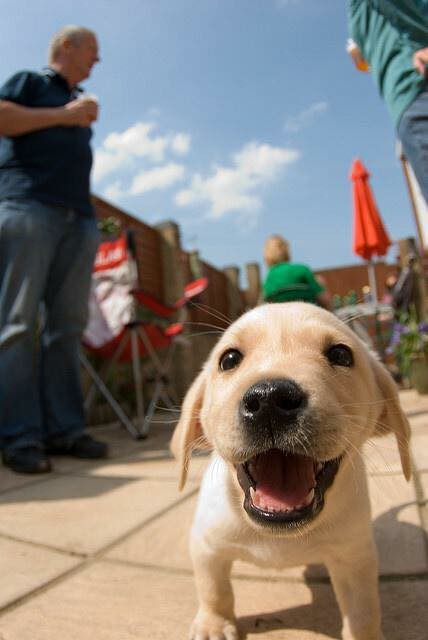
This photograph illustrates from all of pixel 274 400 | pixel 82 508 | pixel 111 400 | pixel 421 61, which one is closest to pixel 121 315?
pixel 111 400

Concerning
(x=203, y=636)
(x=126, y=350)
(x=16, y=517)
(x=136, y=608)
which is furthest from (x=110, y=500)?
(x=126, y=350)

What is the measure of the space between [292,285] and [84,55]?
250 centimetres

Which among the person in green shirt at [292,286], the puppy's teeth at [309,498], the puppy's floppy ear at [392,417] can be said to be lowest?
the puppy's teeth at [309,498]

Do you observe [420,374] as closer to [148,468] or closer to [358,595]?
[148,468]

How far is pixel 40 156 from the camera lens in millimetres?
3307

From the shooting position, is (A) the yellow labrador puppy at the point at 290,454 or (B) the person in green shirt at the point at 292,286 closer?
(A) the yellow labrador puppy at the point at 290,454

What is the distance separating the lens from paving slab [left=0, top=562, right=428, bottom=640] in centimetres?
126

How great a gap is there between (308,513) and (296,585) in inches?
20.5

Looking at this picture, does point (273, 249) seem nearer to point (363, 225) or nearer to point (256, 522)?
point (363, 225)

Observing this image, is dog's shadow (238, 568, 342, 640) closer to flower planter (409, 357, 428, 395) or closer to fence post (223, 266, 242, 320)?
flower planter (409, 357, 428, 395)

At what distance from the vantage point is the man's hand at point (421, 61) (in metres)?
2.20

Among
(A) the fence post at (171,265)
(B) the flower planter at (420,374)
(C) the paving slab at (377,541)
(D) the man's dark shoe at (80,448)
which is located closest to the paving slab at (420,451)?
(C) the paving slab at (377,541)

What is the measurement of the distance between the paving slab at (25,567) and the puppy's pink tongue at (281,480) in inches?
33.3

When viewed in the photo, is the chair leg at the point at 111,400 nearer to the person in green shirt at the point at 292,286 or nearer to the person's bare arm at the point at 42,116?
the person in green shirt at the point at 292,286
